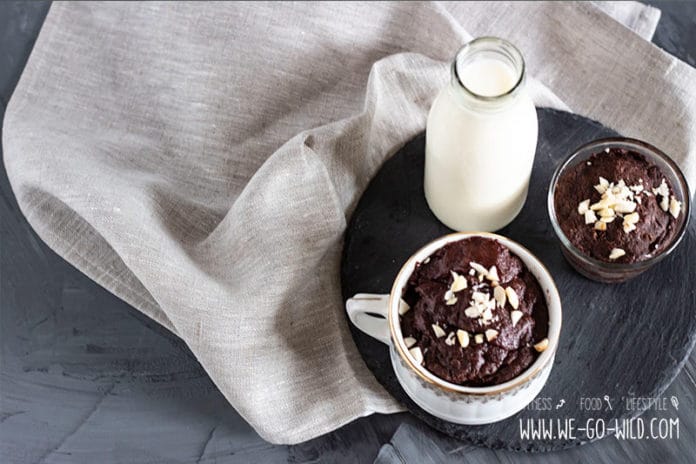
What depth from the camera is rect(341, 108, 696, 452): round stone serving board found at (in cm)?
134

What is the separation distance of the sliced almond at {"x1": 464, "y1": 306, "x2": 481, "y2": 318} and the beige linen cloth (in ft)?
0.75

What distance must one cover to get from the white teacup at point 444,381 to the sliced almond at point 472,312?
9 centimetres

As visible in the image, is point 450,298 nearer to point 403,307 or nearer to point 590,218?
point 403,307

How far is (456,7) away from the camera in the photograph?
1691mm

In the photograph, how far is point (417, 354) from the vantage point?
4.08ft

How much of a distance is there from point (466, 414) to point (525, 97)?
0.44 m

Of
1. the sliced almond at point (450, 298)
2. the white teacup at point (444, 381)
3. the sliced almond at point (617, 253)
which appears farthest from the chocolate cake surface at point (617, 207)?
the sliced almond at point (450, 298)

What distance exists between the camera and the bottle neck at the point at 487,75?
4.01 ft

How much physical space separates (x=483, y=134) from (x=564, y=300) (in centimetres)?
30

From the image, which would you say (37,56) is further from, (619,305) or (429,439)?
(619,305)

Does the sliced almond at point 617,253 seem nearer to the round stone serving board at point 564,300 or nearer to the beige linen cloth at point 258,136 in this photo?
the round stone serving board at point 564,300

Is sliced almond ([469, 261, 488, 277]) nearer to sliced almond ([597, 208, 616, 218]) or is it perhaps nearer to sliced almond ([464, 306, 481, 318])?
sliced almond ([464, 306, 481, 318])

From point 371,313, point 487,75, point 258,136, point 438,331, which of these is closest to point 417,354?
point 438,331

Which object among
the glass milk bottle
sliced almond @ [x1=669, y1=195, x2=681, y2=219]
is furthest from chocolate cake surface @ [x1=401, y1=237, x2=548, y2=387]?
sliced almond @ [x1=669, y1=195, x2=681, y2=219]
